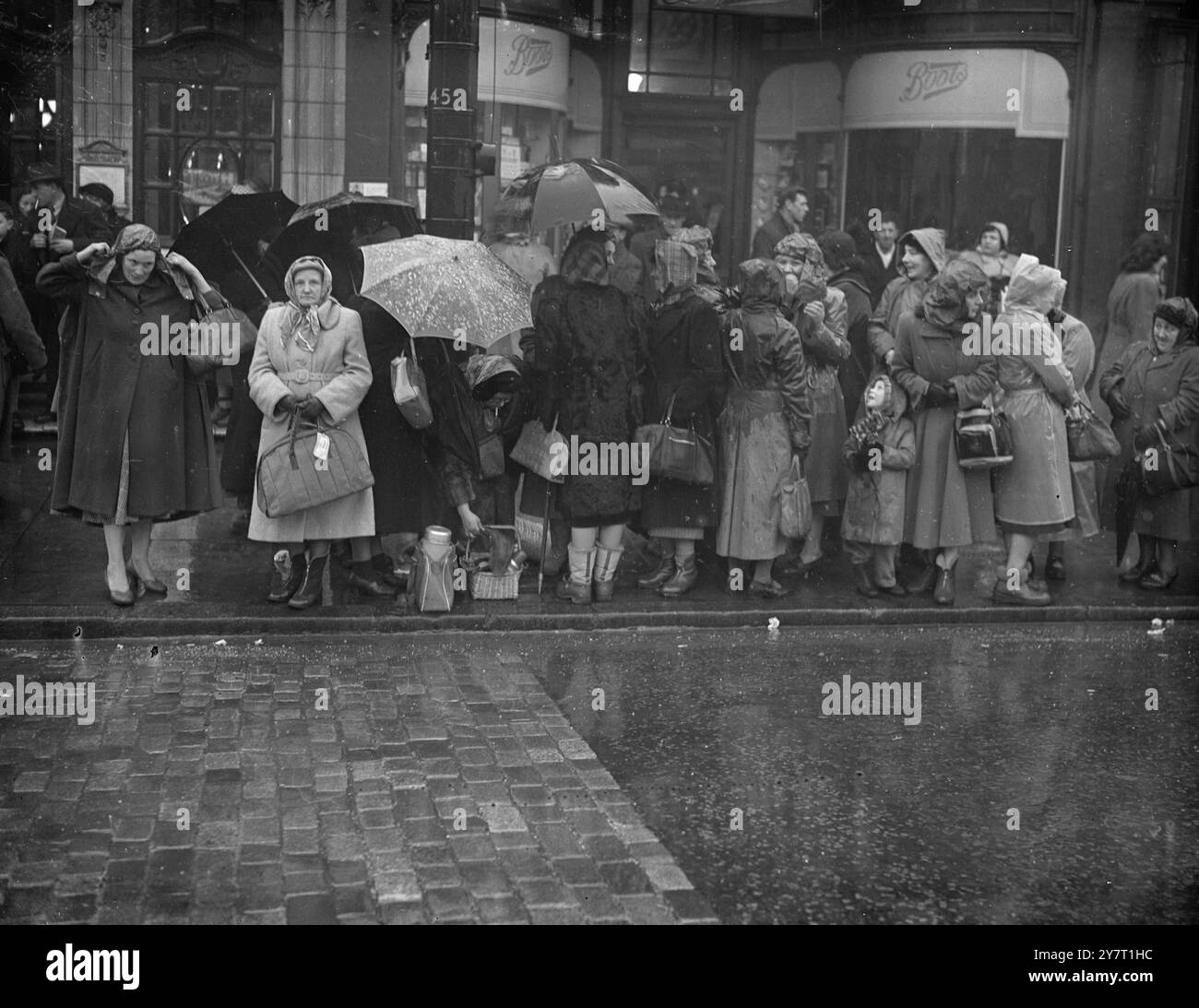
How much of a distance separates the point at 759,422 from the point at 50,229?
20.5 ft

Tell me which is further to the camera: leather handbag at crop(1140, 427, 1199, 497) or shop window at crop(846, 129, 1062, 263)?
shop window at crop(846, 129, 1062, 263)

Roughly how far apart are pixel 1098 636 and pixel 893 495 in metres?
1.45

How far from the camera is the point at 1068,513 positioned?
9938 mm

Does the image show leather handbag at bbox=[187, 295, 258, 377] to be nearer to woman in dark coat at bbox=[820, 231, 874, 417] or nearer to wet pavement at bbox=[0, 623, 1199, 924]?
wet pavement at bbox=[0, 623, 1199, 924]

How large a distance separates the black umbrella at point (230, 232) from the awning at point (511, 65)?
569cm

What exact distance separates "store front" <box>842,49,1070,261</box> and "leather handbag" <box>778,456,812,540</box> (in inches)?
294

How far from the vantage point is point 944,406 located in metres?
9.89

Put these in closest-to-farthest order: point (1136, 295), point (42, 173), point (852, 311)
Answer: point (852, 311), point (1136, 295), point (42, 173)

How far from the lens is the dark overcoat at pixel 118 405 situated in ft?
29.4

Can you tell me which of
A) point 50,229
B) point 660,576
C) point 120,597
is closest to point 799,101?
point 50,229

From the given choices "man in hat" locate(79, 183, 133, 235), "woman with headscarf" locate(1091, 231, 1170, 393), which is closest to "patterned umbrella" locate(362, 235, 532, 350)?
"man in hat" locate(79, 183, 133, 235)

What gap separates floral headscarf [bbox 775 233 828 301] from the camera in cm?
1004

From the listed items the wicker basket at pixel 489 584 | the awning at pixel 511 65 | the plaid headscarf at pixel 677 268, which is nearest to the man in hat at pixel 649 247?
the plaid headscarf at pixel 677 268

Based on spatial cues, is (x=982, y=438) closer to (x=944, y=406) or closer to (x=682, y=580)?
(x=944, y=406)
